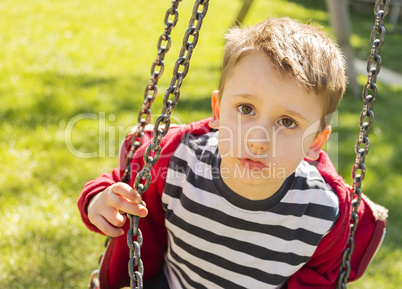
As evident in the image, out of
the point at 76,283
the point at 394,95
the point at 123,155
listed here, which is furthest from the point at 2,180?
the point at 394,95

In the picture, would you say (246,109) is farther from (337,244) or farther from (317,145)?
(337,244)

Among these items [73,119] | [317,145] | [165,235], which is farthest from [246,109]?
[73,119]

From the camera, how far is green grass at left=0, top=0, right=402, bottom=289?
269 centimetres

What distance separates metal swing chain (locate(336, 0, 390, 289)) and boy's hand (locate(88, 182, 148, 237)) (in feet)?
2.33

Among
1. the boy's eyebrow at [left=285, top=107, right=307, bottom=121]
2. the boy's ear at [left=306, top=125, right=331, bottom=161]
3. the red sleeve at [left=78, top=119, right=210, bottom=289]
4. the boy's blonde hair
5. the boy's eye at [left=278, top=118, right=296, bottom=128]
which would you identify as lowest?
the red sleeve at [left=78, top=119, right=210, bottom=289]

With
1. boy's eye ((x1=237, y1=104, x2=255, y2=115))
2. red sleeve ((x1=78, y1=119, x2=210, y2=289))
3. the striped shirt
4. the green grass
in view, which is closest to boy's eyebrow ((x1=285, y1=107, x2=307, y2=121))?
boy's eye ((x1=237, y1=104, x2=255, y2=115))

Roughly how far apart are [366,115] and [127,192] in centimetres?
81

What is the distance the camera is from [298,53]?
1.60 metres

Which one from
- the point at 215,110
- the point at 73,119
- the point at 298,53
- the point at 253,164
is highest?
the point at 298,53

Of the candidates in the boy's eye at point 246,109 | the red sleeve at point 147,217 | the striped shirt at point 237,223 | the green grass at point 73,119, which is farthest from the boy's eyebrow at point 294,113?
the green grass at point 73,119

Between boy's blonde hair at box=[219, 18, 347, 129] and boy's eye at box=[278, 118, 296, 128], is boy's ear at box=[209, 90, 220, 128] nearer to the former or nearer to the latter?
boy's blonde hair at box=[219, 18, 347, 129]

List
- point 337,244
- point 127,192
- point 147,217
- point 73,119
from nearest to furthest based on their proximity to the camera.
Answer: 1. point 127,192
2. point 337,244
3. point 147,217
4. point 73,119

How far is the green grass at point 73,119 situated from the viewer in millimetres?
2686

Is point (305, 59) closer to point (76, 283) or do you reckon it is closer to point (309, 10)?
point (76, 283)
